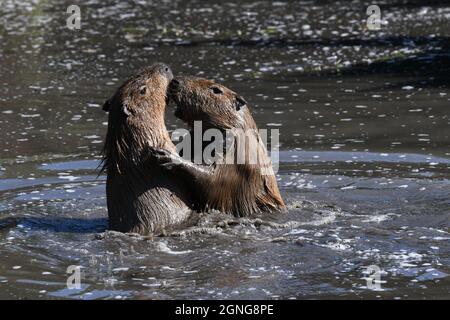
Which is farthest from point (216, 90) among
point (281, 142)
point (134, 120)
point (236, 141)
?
point (281, 142)

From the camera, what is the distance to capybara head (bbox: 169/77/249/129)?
778cm

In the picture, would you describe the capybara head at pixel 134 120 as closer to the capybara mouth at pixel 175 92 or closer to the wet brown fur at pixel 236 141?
the capybara mouth at pixel 175 92

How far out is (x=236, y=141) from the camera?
7.69 meters

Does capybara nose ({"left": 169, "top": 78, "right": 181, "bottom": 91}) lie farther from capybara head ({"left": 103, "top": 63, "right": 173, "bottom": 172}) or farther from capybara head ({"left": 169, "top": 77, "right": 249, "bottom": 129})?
capybara head ({"left": 103, "top": 63, "right": 173, "bottom": 172})

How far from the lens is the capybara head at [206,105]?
25.5 feet

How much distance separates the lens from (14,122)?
38.2 ft

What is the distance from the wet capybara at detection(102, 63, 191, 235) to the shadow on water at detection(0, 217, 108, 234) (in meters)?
0.48

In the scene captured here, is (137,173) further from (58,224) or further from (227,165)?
(58,224)

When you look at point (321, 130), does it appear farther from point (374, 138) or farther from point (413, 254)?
point (413, 254)

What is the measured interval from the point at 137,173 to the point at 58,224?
3.28 ft

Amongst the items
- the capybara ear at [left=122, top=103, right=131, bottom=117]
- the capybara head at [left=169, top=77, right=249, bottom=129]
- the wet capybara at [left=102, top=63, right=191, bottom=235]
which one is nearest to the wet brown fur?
the capybara head at [left=169, top=77, right=249, bottom=129]

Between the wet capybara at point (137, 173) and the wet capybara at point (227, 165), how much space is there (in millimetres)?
184

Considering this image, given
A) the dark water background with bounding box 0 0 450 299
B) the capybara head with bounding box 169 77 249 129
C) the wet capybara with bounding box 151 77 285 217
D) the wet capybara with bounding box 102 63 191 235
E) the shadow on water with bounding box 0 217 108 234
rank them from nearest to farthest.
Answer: the dark water background with bounding box 0 0 450 299 → the wet capybara with bounding box 102 63 191 235 → the wet capybara with bounding box 151 77 285 217 → the capybara head with bounding box 169 77 249 129 → the shadow on water with bounding box 0 217 108 234
